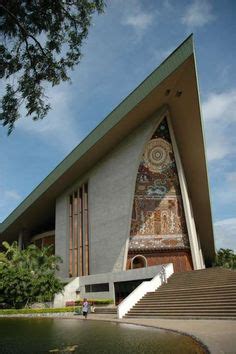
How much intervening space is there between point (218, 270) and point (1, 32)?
46.8 feet

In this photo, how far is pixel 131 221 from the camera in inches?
867

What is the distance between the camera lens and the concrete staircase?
11031 millimetres

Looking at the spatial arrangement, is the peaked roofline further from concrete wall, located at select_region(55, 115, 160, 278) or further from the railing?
the railing

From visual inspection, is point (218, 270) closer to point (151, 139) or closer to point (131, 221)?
point (131, 221)

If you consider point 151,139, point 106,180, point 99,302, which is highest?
point 151,139

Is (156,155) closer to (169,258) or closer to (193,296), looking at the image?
(169,258)

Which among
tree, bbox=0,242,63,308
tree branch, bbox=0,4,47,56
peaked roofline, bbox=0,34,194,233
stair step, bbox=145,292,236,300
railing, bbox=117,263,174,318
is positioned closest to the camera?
tree branch, bbox=0,4,47,56

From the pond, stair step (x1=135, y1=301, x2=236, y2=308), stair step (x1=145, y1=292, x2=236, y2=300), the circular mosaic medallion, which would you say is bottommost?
the pond

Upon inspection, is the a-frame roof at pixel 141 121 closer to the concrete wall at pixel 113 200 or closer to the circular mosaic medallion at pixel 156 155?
the concrete wall at pixel 113 200

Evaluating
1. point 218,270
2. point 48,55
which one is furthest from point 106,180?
point 48,55

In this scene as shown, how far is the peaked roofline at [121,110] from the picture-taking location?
711 inches

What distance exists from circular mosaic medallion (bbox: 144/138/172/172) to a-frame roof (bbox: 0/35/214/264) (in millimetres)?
1426

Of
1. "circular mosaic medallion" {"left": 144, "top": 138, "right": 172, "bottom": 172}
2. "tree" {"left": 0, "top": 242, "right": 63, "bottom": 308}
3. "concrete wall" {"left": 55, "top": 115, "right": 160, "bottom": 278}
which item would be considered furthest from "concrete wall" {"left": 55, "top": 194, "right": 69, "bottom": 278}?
"circular mosaic medallion" {"left": 144, "top": 138, "right": 172, "bottom": 172}

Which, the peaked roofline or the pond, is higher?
the peaked roofline
